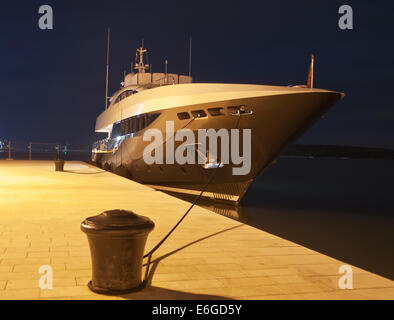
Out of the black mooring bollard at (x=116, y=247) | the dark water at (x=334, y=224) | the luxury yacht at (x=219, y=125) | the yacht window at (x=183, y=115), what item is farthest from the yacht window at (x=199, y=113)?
the black mooring bollard at (x=116, y=247)

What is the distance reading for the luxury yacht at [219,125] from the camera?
14984 millimetres

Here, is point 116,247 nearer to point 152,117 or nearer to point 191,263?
point 191,263

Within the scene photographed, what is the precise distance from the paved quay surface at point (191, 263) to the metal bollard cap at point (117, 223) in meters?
0.60

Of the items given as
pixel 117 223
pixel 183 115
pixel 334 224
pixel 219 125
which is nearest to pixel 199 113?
pixel 183 115

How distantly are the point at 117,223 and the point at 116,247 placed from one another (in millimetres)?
218

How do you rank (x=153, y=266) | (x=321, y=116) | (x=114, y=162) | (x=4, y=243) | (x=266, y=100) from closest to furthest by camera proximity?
(x=153, y=266) < (x=4, y=243) < (x=266, y=100) < (x=321, y=116) < (x=114, y=162)

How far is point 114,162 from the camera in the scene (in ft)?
78.5

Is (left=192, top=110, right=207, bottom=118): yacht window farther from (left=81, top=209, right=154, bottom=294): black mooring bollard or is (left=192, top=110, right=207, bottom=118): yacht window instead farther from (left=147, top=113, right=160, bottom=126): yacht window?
(left=81, top=209, right=154, bottom=294): black mooring bollard

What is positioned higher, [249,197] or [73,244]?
[73,244]

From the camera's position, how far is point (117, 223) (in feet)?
12.1

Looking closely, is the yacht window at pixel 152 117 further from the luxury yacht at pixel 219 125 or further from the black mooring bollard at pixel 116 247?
the black mooring bollard at pixel 116 247
